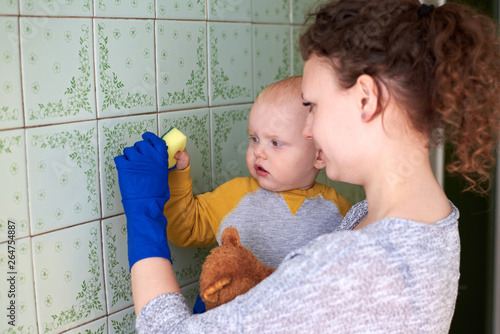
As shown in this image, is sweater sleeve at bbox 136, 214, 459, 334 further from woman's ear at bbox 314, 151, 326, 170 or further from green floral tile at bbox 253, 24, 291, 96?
green floral tile at bbox 253, 24, 291, 96

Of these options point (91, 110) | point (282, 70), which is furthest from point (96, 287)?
point (282, 70)

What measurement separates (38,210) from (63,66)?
252 millimetres

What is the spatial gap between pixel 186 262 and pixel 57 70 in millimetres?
526

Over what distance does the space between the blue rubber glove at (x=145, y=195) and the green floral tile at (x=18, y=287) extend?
0.17 meters

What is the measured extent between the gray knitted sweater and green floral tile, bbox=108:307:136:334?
0.32 meters

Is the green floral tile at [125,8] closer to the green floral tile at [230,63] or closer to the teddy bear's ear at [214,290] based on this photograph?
the green floral tile at [230,63]

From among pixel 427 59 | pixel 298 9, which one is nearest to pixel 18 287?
pixel 427 59

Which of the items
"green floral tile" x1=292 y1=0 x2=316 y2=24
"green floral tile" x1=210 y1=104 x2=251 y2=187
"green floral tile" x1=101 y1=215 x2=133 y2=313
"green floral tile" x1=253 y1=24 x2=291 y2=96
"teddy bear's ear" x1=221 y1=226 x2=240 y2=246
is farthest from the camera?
"green floral tile" x1=292 y1=0 x2=316 y2=24

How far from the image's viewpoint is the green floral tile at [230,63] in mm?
1366

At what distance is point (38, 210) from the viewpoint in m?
1.03

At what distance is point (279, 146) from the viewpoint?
47.3 inches

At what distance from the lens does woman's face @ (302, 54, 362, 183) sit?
0.93 metres

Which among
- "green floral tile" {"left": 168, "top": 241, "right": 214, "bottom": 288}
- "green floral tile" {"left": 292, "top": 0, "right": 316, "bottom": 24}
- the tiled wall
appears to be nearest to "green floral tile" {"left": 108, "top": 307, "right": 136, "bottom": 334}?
the tiled wall

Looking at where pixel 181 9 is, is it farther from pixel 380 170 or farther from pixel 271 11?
pixel 380 170
